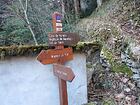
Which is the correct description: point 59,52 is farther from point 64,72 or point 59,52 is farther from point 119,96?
point 119,96

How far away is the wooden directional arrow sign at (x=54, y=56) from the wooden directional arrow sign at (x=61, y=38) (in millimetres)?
126

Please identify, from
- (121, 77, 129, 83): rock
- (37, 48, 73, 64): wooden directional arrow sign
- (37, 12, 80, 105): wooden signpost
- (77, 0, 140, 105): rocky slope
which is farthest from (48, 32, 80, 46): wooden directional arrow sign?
(121, 77, 129, 83): rock

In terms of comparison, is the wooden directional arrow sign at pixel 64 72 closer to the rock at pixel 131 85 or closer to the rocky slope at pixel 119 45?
the rocky slope at pixel 119 45

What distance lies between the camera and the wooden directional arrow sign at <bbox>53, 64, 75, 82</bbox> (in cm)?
416

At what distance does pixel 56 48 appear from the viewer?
454 centimetres

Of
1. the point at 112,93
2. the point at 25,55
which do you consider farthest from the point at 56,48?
the point at 112,93

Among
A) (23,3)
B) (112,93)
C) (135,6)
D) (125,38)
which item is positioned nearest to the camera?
(112,93)

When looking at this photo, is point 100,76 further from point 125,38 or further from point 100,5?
point 100,5

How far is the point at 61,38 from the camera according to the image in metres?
4.52

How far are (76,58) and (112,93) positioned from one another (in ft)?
4.07

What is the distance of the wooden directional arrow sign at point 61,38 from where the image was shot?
4.42m

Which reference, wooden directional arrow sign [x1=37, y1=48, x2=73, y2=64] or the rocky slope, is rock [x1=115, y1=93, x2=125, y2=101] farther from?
wooden directional arrow sign [x1=37, y1=48, x2=73, y2=64]

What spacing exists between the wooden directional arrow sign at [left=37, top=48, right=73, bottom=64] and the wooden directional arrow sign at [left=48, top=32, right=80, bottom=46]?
0.41ft

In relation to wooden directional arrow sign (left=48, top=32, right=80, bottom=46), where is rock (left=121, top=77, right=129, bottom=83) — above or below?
below
